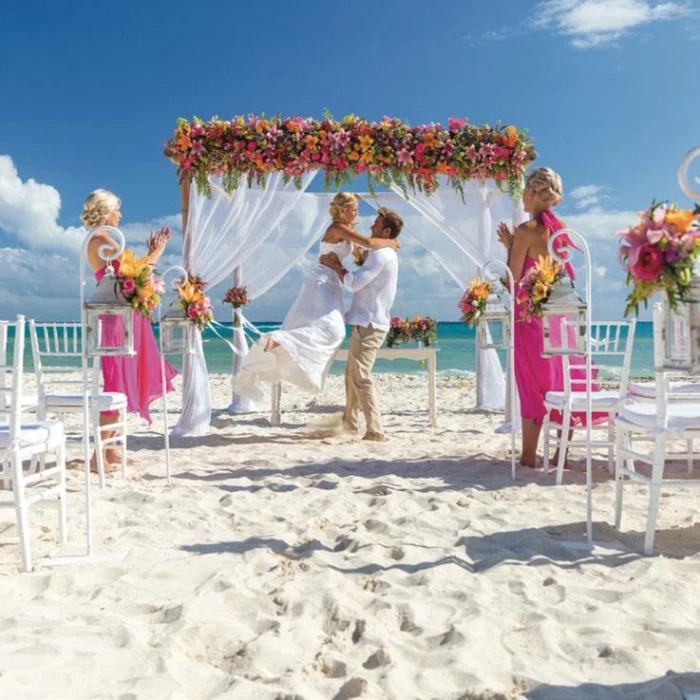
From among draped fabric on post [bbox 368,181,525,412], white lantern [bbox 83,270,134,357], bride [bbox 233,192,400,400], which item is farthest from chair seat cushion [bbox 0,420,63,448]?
draped fabric on post [bbox 368,181,525,412]

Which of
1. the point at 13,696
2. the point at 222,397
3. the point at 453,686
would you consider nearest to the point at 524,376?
the point at 453,686

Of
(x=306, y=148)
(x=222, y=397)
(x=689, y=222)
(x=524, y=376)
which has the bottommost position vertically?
(x=222, y=397)

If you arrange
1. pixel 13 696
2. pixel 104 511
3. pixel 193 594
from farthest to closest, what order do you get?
pixel 104 511, pixel 193 594, pixel 13 696

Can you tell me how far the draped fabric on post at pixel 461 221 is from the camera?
293 inches

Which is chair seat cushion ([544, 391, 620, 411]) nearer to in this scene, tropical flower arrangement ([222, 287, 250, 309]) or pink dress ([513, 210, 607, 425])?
pink dress ([513, 210, 607, 425])

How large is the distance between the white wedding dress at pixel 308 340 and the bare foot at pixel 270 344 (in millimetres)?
21

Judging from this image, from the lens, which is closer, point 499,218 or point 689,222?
point 689,222

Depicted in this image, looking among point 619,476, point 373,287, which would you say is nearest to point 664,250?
point 619,476

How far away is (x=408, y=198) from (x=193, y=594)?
515 centimetres

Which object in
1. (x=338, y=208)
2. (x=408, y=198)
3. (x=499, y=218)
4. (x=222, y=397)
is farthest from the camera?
(x=222, y=397)

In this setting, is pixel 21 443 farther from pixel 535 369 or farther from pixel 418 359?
pixel 418 359

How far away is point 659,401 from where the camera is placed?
10.3ft

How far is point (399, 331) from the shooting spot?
7.68 meters

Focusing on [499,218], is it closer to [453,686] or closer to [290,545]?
[290,545]
